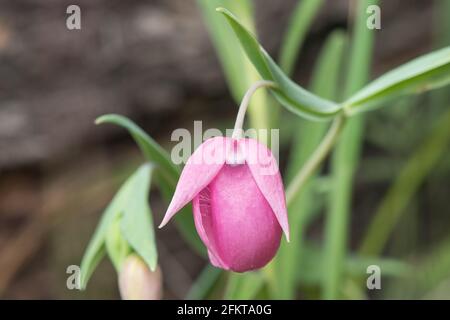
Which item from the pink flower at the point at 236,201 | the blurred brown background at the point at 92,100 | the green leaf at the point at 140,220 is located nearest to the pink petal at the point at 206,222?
the pink flower at the point at 236,201

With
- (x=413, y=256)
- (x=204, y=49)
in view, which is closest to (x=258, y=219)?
(x=204, y=49)

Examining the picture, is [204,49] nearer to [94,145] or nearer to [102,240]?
[94,145]

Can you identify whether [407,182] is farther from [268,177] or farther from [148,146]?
[268,177]

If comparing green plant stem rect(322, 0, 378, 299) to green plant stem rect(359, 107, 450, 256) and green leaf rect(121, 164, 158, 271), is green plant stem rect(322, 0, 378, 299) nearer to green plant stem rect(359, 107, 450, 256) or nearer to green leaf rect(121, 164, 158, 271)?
green leaf rect(121, 164, 158, 271)

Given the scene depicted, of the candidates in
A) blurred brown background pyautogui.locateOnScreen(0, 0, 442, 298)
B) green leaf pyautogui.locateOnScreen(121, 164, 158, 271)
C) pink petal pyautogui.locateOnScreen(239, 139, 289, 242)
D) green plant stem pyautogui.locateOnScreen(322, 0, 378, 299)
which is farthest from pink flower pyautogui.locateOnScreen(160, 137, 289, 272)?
blurred brown background pyautogui.locateOnScreen(0, 0, 442, 298)

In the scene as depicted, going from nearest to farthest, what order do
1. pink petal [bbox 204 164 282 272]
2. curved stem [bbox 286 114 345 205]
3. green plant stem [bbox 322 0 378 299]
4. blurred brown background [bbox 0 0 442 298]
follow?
pink petal [bbox 204 164 282 272] < curved stem [bbox 286 114 345 205] < green plant stem [bbox 322 0 378 299] < blurred brown background [bbox 0 0 442 298]
